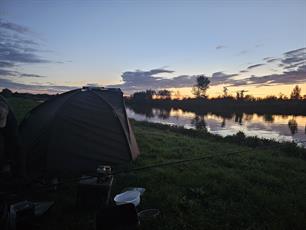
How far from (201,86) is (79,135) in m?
89.9

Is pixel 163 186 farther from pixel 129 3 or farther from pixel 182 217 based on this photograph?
pixel 129 3

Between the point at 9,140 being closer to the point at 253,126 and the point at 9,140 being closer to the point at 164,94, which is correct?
the point at 253,126

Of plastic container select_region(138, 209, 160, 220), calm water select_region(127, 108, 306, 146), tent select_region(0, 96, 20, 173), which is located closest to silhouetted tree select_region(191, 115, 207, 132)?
calm water select_region(127, 108, 306, 146)

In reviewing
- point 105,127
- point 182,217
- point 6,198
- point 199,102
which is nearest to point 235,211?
point 182,217

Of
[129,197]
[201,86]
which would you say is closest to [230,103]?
[201,86]

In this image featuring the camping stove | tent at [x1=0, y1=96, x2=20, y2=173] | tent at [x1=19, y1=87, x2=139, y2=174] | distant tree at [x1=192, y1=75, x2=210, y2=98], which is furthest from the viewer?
distant tree at [x1=192, y1=75, x2=210, y2=98]

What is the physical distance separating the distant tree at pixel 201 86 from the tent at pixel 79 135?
286 ft

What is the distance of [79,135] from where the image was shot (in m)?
5.83

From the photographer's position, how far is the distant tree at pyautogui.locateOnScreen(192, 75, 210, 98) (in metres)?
92.2

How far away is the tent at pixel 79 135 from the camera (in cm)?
553

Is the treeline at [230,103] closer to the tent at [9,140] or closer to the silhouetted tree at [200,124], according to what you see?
the silhouetted tree at [200,124]

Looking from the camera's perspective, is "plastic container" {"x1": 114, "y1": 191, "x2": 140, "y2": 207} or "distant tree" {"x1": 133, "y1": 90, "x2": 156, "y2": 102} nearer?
"plastic container" {"x1": 114, "y1": 191, "x2": 140, "y2": 207}

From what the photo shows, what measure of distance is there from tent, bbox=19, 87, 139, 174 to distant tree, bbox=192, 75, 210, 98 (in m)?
87.1

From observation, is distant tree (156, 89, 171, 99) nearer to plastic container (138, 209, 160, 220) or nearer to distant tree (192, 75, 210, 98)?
distant tree (192, 75, 210, 98)
